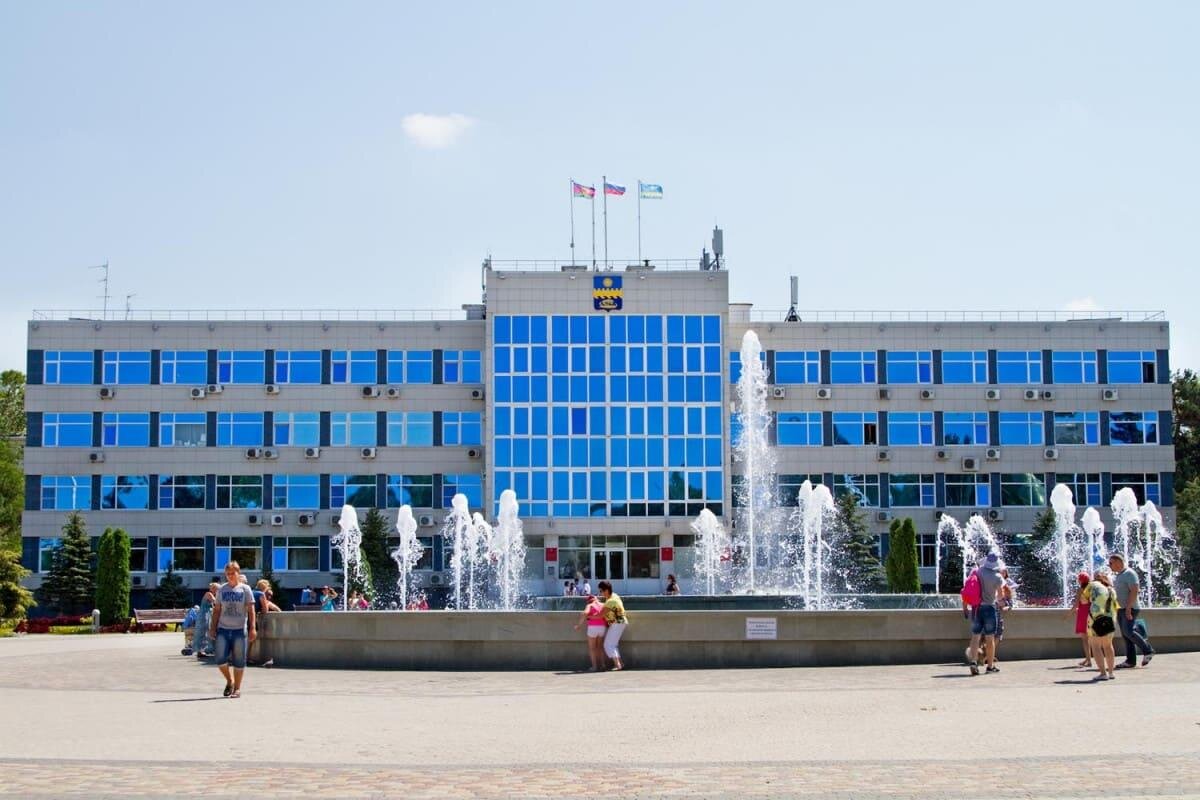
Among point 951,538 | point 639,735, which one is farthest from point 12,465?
point 639,735

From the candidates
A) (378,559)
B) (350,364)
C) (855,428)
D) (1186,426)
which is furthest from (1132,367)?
(350,364)

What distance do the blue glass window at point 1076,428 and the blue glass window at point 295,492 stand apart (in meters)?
29.7

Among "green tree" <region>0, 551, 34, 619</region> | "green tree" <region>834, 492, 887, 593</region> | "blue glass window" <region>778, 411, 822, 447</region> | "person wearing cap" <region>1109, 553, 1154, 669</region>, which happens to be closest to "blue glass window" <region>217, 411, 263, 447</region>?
"green tree" <region>0, 551, 34, 619</region>

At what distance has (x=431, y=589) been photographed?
186ft

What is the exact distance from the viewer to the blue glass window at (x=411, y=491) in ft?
191

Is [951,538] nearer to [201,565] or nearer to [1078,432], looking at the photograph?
[1078,432]

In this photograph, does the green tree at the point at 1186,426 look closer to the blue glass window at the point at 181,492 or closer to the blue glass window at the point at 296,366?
the blue glass window at the point at 296,366

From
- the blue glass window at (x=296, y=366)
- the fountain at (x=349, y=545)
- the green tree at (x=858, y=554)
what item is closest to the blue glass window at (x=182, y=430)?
the blue glass window at (x=296, y=366)

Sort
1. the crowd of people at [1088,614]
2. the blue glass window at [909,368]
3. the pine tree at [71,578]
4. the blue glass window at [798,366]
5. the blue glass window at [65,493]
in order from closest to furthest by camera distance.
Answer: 1. the crowd of people at [1088,614]
2. the pine tree at [71,578]
3. the blue glass window at [65,493]
4. the blue glass window at [798,366]
5. the blue glass window at [909,368]

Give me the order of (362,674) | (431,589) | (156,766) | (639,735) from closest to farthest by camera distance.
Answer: (156,766)
(639,735)
(362,674)
(431,589)

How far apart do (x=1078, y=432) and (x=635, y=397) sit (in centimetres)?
1812

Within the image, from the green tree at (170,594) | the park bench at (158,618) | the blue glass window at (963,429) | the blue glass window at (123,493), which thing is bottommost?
the park bench at (158,618)

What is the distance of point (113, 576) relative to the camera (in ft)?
169

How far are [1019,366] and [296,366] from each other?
28858 millimetres
